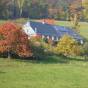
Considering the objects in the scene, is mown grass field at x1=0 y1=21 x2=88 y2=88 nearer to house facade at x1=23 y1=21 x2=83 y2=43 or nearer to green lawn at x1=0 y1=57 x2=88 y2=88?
green lawn at x1=0 y1=57 x2=88 y2=88

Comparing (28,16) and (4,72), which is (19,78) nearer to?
(4,72)

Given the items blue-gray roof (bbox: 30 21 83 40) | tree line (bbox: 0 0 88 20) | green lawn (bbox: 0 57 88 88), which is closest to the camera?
green lawn (bbox: 0 57 88 88)

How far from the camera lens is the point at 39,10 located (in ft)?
541

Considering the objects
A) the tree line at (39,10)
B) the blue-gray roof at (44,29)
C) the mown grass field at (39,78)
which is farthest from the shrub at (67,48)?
the tree line at (39,10)

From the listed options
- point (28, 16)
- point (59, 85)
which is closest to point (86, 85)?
point (59, 85)

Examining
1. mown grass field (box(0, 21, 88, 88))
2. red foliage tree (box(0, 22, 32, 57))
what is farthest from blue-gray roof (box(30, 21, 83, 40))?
mown grass field (box(0, 21, 88, 88))

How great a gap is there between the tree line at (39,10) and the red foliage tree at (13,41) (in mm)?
86080

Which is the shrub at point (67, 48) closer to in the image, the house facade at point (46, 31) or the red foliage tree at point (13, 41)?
the red foliage tree at point (13, 41)

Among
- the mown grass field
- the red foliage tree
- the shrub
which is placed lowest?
the shrub

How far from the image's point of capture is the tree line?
151 meters

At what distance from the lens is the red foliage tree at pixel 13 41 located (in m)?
54.2

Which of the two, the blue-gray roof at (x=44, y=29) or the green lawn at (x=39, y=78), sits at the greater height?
the green lawn at (x=39, y=78)

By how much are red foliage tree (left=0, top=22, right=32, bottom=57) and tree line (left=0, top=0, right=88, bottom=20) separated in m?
86.1

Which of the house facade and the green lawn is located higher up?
the green lawn
